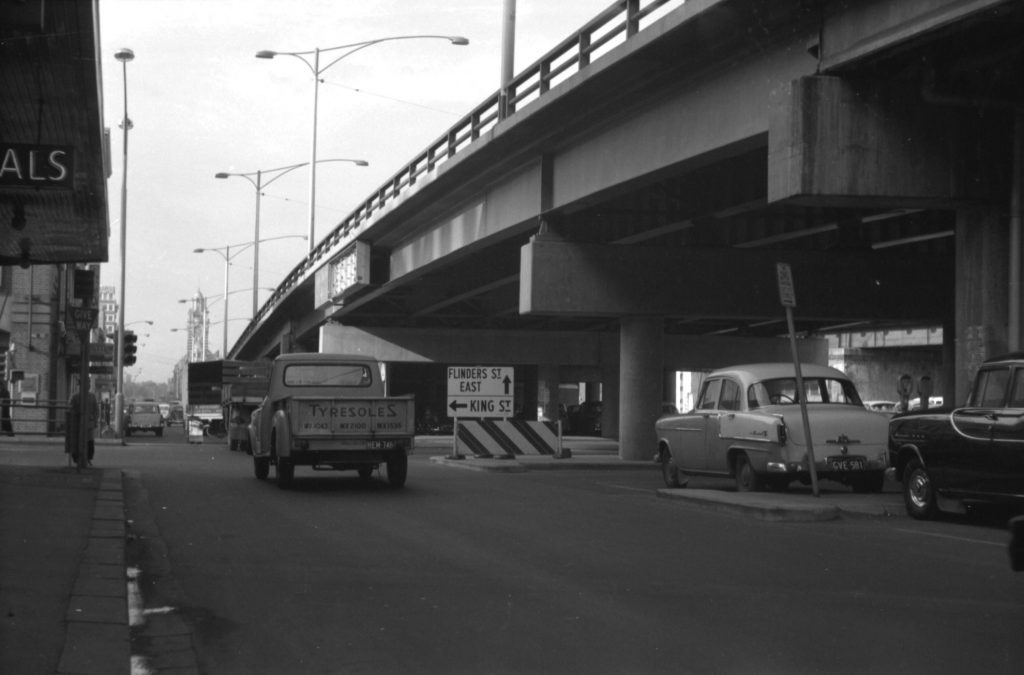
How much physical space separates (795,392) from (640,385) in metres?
16.8

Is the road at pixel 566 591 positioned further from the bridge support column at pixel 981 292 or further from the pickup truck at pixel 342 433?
the bridge support column at pixel 981 292

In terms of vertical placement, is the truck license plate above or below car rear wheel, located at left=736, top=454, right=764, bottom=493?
above

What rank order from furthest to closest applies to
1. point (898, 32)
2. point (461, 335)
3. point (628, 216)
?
point (461, 335) → point (628, 216) → point (898, 32)

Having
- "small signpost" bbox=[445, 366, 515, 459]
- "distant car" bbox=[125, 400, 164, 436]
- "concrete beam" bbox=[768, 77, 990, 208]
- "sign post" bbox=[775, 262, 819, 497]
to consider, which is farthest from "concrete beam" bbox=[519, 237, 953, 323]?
"distant car" bbox=[125, 400, 164, 436]

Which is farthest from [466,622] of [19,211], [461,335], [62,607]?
[461,335]

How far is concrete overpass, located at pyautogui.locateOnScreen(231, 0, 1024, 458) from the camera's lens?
17.7 metres

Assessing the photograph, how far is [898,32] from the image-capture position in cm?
1652

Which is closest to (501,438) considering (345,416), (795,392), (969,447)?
(345,416)

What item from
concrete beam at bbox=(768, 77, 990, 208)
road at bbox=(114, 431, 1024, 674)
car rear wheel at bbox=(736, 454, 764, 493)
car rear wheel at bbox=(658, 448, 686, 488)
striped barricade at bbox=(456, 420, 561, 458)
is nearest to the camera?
road at bbox=(114, 431, 1024, 674)

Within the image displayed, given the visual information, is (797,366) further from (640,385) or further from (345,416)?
(640,385)

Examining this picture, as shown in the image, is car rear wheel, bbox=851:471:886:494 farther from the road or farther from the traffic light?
the traffic light

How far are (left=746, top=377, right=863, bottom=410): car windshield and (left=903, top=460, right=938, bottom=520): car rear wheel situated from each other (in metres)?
2.64

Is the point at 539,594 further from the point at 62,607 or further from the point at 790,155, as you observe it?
the point at 790,155

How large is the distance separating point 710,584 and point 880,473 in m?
8.71
